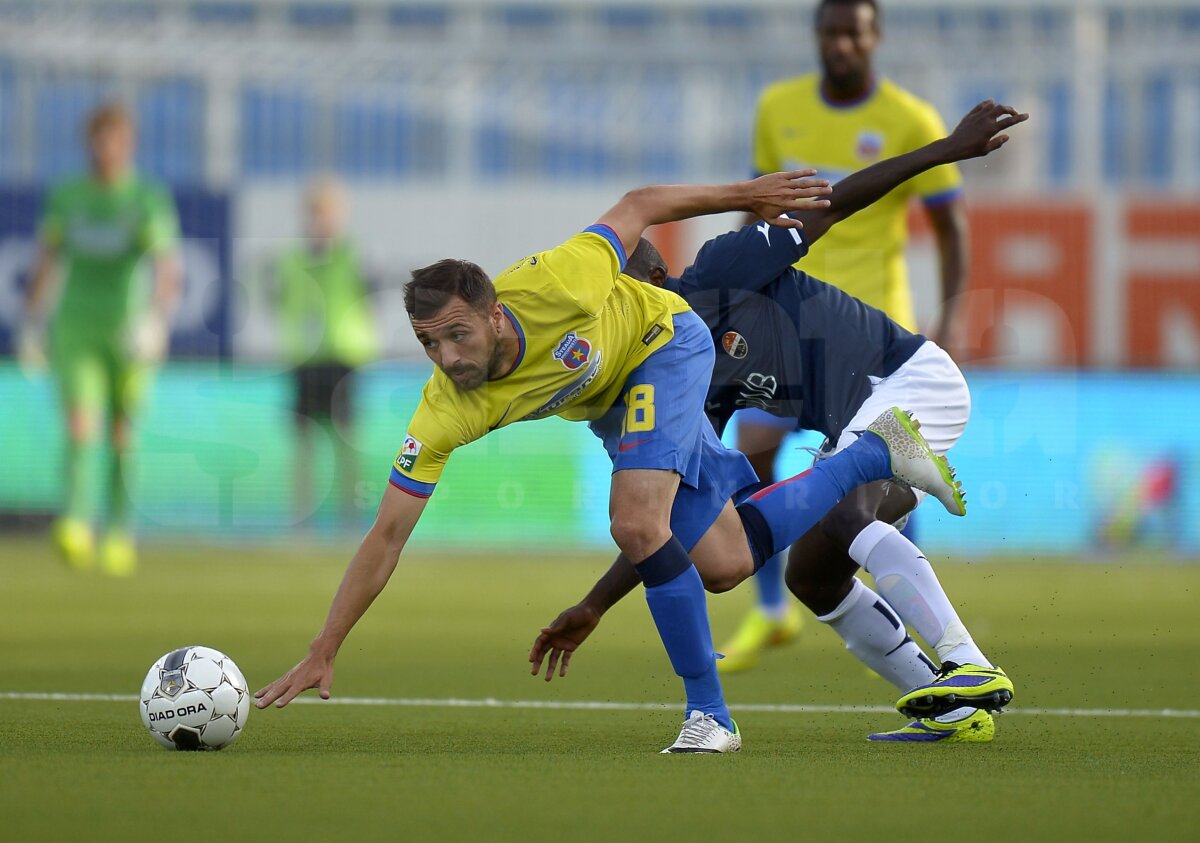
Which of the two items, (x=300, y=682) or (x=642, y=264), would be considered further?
(x=642, y=264)

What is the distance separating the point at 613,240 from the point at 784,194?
0.48 meters

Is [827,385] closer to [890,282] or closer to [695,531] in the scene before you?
[695,531]

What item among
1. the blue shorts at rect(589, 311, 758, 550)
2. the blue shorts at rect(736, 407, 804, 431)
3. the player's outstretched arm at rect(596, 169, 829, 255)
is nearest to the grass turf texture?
the blue shorts at rect(589, 311, 758, 550)

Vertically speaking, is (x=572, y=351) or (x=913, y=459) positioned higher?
(x=572, y=351)

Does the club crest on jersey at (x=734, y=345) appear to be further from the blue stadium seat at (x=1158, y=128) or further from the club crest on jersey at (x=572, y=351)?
the blue stadium seat at (x=1158, y=128)

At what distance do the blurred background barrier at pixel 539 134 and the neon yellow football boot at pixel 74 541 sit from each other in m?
3.26

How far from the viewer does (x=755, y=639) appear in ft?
24.3

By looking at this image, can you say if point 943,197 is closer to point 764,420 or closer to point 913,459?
point 764,420

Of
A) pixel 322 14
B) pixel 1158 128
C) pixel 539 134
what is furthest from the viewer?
pixel 322 14

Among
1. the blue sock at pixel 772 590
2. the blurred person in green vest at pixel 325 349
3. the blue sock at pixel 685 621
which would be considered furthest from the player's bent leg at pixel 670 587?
the blurred person in green vest at pixel 325 349

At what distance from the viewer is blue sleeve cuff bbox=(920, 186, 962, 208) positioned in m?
7.31

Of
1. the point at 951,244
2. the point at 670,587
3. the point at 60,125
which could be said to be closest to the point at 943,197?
the point at 951,244

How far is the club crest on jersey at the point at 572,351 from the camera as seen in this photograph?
4.79 meters

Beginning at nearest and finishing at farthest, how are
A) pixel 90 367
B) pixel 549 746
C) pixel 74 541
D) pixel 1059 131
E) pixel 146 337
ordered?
pixel 549 746, pixel 74 541, pixel 146 337, pixel 90 367, pixel 1059 131
